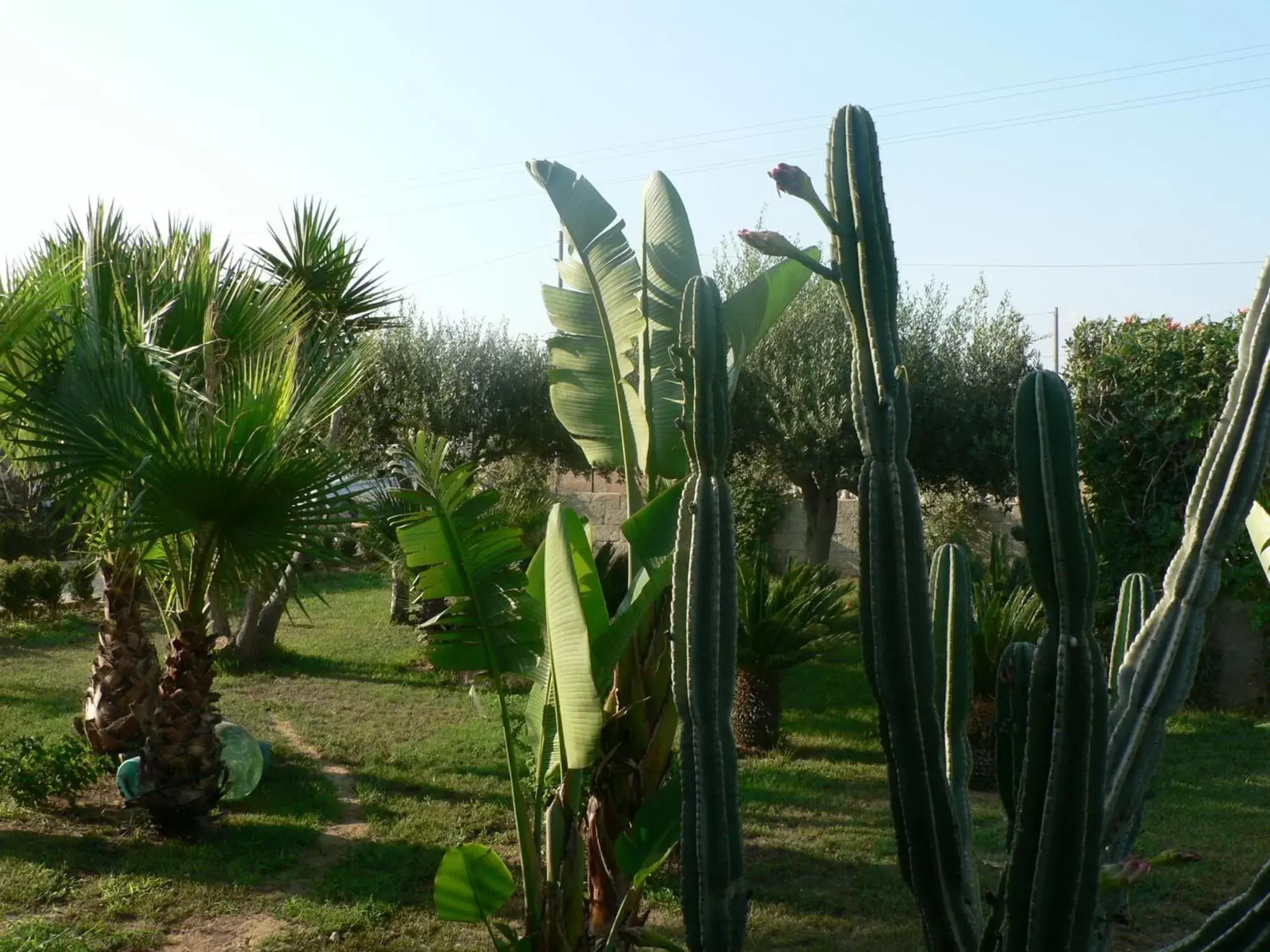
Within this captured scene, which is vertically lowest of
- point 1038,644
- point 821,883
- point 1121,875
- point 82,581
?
point 821,883

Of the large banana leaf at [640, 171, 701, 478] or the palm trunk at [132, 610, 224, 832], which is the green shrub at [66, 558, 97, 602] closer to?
the palm trunk at [132, 610, 224, 832]

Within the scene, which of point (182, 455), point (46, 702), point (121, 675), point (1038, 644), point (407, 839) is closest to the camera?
point (1038, 644)

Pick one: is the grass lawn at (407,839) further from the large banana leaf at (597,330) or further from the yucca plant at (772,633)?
the large banana leaf at (597,330)

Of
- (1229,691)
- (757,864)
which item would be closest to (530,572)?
(757,864)

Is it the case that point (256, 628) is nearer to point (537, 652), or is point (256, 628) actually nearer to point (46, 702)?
point (46, 702)

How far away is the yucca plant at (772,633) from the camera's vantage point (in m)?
8.71

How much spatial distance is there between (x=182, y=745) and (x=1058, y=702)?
542cm

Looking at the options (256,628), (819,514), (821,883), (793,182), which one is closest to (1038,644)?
(793,182)

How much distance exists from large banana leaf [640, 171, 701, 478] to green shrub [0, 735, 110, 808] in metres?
4.22

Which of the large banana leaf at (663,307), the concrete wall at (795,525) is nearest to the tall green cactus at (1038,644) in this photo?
the large banana leaf at (663,307)

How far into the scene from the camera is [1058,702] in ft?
8.42

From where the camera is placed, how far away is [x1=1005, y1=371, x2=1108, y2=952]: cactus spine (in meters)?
2.55

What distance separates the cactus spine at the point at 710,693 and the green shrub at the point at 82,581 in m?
13.8

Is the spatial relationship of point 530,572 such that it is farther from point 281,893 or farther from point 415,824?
point 415,824
